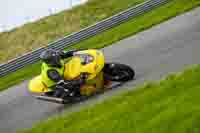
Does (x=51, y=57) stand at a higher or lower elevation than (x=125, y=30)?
higher

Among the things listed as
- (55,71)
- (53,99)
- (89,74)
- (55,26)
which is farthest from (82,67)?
(55,26)

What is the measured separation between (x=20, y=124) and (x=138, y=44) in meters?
5.83

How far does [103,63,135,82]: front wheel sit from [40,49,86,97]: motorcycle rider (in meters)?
0.58

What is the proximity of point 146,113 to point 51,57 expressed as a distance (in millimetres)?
4499

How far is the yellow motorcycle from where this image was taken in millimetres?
15383

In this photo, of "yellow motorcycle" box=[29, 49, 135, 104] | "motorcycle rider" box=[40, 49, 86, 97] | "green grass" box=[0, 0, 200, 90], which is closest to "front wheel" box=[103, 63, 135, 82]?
"yellow motorcycle" box=[29, 49, 135, 104]

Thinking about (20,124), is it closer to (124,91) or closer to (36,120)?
(36,120)

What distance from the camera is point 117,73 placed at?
51.0ft

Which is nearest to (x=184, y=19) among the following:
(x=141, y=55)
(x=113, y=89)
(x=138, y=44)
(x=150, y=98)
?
(x=138, y=44)

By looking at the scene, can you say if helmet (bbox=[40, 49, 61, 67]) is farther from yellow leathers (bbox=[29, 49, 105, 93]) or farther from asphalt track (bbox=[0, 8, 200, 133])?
asphalt track (bbox=[0, 8, 200, 133])

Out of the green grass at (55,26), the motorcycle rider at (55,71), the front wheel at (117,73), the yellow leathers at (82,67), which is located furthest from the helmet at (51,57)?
the green grass at (55,26)

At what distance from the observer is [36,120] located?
15992 millimetres

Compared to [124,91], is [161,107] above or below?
above

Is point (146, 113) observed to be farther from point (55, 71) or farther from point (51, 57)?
point (55, 71)
